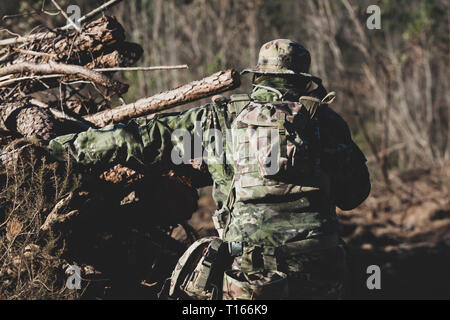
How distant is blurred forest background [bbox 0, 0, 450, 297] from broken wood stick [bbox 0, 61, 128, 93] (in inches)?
111

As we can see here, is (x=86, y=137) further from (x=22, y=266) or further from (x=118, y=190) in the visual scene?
(x=22, y=266)

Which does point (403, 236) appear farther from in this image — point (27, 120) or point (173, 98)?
point (27, 120)

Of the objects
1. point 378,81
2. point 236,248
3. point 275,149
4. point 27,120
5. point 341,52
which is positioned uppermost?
point 341,52

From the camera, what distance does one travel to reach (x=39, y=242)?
3533 millimetres

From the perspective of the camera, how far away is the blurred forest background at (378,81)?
730 cm

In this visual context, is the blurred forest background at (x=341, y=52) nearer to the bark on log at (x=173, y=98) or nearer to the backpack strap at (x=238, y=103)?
the bark on log at (x=173, y=98)

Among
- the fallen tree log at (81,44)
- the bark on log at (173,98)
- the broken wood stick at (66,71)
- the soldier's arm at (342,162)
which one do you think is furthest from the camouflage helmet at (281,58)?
the fallen tree log at (81,44)

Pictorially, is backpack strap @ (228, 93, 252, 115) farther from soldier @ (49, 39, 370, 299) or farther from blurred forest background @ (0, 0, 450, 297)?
blurred forest background @ (0, 0, 450, 297)

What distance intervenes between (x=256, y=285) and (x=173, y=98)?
1.58 m

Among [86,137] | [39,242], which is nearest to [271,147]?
[86,137]

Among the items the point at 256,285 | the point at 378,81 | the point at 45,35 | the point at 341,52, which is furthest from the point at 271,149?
the point at 378,81

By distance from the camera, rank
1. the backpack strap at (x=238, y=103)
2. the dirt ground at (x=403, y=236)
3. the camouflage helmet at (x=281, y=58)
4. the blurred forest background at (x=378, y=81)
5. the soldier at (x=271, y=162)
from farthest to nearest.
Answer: the blurred forest background at (x=378, y=81) → the dirt ground at (x=403, y=236) → the camouflage helmet at (x=281, y=58) → the backpack strap at (x=238, y=103) → the soldier at (x=271, y=162)

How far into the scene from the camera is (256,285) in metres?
2.82

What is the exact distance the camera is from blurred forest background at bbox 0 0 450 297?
7299 millimetres
